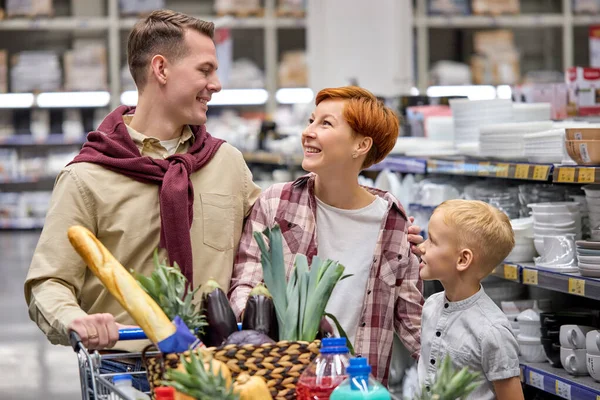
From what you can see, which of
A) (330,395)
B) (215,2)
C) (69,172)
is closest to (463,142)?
(69,172)

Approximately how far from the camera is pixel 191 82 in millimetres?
2414

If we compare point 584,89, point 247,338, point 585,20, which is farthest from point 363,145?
point 585,20

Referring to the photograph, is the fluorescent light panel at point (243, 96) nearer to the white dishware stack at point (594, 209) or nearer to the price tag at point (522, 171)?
the price tag at point (522, 171)

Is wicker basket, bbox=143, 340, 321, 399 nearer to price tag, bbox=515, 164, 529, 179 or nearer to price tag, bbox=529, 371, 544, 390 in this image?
price tag, bbox=529, 371, 544, 390

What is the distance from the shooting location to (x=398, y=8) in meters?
9.10

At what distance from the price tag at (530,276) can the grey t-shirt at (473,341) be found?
1.29m

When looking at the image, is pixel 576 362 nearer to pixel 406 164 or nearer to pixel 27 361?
pixel 406 164

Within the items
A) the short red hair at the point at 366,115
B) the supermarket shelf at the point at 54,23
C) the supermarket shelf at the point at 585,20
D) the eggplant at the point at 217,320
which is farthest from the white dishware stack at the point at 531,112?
the supermarket shelf at the point at 54,23

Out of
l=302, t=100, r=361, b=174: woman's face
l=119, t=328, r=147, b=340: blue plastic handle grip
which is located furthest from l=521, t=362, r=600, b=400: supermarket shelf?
l=119, t=328, r=147, b=340: blue plastic handle grip

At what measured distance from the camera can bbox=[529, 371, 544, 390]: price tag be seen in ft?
11.7

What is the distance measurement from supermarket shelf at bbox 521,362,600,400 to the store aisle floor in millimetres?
2647

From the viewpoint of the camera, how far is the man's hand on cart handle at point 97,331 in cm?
196

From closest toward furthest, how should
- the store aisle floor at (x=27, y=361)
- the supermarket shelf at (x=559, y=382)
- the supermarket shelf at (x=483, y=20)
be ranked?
the supermarket shelf at (x=559, y=382)
the store aisle floor at (x=27, y=361)
the supermarket shelf at (x=483, y=20)

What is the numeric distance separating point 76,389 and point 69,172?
127 inches
